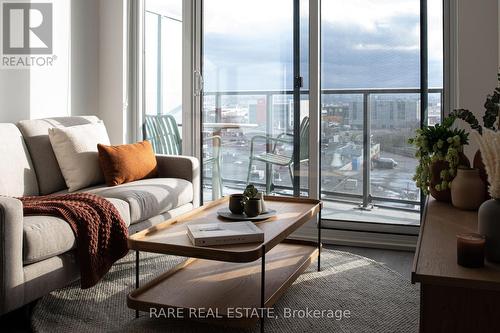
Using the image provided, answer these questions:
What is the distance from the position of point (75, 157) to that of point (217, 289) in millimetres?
1558

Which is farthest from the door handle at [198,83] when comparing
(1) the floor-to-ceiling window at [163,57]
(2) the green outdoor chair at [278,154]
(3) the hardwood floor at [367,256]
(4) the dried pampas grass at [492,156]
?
(4) the dried pampas grass at [492,156]

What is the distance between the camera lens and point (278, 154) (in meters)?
4.07

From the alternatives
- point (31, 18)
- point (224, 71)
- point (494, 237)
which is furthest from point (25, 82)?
point (494, 237)

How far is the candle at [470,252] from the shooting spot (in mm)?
1262

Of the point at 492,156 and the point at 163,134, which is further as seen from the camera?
the point at 163,134

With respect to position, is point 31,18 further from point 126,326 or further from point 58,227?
point 126,326

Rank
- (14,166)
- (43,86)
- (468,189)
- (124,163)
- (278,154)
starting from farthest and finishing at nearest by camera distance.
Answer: (278,154)
(43,86)
(124,163)
(14,166)
(468,189)

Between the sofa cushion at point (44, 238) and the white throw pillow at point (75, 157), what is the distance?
3.14 feet

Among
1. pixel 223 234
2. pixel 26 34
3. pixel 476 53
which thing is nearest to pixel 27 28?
pixel 26 34

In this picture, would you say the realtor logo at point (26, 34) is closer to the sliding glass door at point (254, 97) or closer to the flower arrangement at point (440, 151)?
the sliding glass door at point (254, 97)

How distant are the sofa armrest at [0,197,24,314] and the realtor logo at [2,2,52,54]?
1919 mm

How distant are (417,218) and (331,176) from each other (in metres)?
0.70

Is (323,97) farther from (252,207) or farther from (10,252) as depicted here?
(10,252)

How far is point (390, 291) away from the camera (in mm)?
2760
